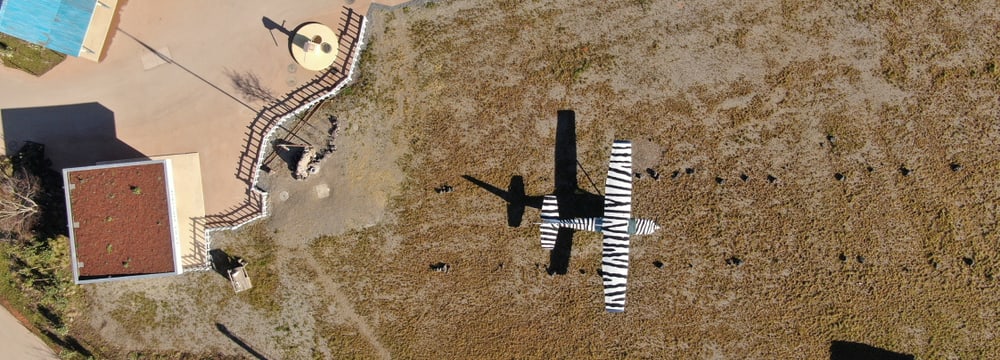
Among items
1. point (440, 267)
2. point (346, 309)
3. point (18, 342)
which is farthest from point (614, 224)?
point (18, 342)

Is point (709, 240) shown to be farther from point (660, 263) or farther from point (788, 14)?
point (788, 14)

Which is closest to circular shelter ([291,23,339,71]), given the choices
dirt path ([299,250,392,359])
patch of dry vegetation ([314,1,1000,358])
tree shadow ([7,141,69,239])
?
patch of dry vegetation ([314,1,1000,358])

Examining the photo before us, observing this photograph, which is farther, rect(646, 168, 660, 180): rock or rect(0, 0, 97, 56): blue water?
rect(646, 168, 660, 180): rock

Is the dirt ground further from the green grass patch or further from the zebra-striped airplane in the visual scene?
the green grass patch

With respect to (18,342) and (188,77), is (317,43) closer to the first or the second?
(188,77)

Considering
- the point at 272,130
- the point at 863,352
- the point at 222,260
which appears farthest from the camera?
the point at 222,260
